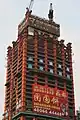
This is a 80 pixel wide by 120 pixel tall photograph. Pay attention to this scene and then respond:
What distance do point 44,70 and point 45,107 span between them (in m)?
17.2

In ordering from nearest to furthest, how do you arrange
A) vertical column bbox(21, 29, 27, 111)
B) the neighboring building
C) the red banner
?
vertical column bbox(21, 29, 27, 111) < the red banner < the neighboring building

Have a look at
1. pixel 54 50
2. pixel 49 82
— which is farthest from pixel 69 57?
pixel 49 82

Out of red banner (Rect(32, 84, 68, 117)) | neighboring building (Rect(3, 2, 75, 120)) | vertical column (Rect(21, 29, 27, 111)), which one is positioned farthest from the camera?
neighboring building (Rect(3, 2, 75, 120))

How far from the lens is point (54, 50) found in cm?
15325

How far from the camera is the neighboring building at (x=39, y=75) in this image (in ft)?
444

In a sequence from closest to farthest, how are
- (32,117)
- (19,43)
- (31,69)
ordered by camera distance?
(32,117), (31,69), (19,43)

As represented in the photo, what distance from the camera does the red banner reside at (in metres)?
135

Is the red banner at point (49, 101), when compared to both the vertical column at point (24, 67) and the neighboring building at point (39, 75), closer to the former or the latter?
the neighboring building at point (39, 75)

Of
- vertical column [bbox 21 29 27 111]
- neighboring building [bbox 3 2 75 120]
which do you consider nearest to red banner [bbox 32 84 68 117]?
neighboring building [bbox 3 2 75 120]

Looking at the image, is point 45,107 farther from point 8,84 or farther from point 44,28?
point 44,28

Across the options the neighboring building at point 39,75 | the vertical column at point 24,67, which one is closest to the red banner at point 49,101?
the neighboring building at point 39,75

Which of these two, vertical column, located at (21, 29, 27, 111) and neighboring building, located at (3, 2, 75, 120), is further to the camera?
neighboring building, located at (3, 2, 75, 120)

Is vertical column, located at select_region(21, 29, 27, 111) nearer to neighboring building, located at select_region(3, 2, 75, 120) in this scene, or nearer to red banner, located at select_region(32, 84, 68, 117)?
neighboring building, located at select_region(3, 2, 75, 120)

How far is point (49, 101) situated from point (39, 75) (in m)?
12.4
